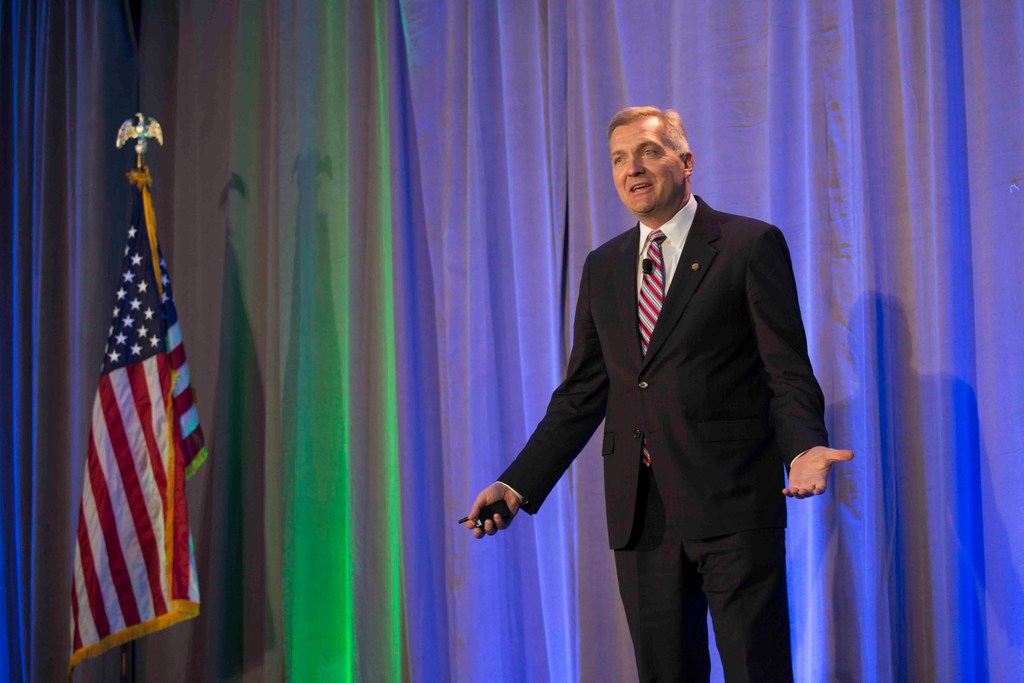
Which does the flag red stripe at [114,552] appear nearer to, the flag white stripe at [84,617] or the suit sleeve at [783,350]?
the flag white stripe at [84,617]

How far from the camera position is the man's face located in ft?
6.88

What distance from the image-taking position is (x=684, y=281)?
2008mm

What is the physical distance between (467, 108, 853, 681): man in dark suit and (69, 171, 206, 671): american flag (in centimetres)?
170

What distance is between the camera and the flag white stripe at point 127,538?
3.33 meters

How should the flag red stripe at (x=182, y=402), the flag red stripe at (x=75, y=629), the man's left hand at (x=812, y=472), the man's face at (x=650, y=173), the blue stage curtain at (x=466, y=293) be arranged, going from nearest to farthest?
the man's left hand at (x=812, y=472), the man's face at (x=650, y=173), the blue stage curtain at (x=466, y=293), the flag red stripe at (x=75, y=629), the flag red stripe at (x=182, y=402)

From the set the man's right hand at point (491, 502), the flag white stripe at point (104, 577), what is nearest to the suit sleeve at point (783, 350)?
the man's right hand at point (491, 502)

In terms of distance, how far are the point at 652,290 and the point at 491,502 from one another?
1.83ft

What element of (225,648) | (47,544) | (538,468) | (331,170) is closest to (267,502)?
(225,648)

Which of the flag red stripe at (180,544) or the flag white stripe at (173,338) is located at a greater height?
the flag white stripe at (173,338)

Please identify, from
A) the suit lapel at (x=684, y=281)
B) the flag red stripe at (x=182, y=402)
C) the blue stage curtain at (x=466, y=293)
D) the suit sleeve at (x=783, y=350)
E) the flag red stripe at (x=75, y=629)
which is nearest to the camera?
the suit sleeve at (x=783, y=350)

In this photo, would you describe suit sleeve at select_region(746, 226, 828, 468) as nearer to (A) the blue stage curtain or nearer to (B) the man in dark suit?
(B) the man in dark suit

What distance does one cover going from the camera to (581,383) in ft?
7.42

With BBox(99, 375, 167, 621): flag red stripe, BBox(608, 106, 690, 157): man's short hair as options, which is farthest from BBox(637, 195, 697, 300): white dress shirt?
BBox(99, 375, 167, 621): flag red stripe

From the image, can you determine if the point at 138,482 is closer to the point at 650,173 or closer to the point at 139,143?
the point at 139,143
